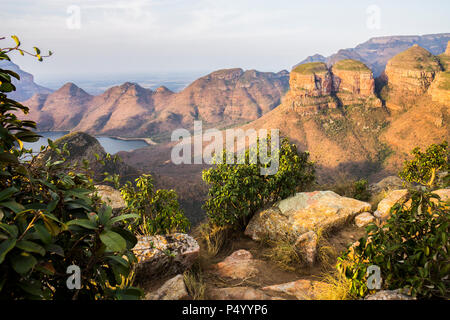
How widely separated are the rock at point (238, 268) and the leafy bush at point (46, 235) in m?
2.62

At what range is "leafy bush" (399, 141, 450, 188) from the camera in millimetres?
9414

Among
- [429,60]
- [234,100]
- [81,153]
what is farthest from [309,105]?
[234,100]

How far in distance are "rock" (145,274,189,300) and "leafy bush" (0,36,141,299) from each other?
1.07m

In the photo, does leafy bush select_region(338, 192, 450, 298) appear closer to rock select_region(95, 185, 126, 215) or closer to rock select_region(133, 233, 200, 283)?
rock select_region(133, 233, 200, 283)

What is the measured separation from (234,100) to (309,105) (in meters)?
94.2

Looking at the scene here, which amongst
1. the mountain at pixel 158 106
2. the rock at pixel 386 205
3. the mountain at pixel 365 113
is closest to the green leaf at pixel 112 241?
the rock at pixel 386 205

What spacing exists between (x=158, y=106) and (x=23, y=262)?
6514 inches

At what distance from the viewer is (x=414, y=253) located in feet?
8.68

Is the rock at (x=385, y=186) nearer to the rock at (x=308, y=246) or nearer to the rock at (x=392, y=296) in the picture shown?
the rock at (x=308, y=246)

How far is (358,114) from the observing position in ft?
201

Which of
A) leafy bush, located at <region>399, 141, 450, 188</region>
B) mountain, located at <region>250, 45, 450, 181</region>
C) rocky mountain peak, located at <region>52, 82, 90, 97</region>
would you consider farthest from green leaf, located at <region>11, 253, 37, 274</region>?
rocky mountain peak, located at <region>52, 82, 90, 97</region>

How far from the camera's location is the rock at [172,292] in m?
3.22
